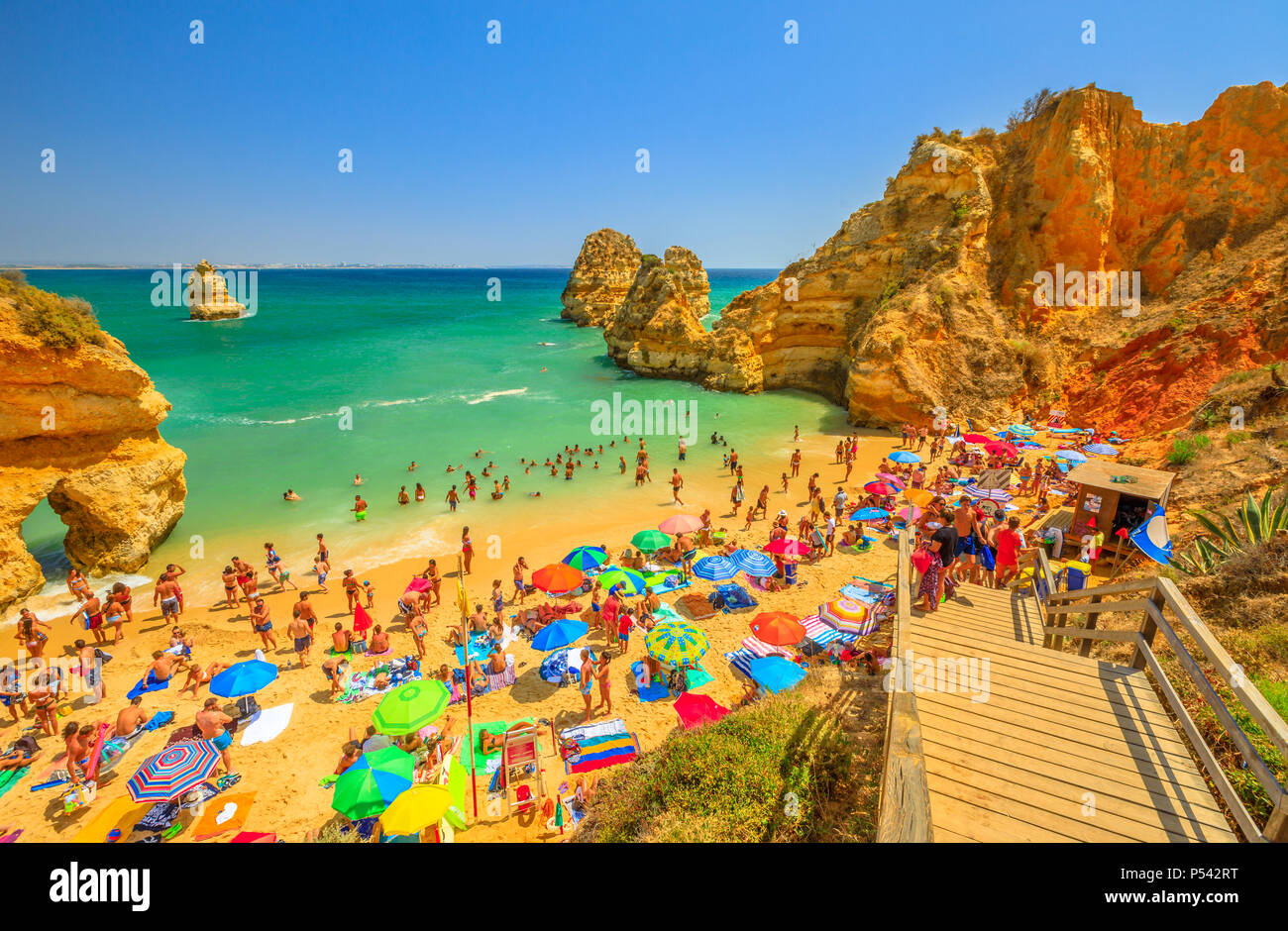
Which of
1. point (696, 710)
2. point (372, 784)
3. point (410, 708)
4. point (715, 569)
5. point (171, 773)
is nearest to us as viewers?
point (372, 784)

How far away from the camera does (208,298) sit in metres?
84.1

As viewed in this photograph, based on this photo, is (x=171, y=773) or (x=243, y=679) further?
(x=243, y=679)

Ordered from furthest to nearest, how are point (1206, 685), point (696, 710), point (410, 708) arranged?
point (696, 710)
point (410, 708)
point (1206, 685)

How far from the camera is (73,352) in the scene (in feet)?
46.4

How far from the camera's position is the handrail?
11.5 feet

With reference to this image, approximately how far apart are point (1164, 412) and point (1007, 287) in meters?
10.9

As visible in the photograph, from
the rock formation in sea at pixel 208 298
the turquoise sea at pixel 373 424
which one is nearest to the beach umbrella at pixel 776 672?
the turquoise sea at pixel 373 424

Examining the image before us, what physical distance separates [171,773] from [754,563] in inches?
450

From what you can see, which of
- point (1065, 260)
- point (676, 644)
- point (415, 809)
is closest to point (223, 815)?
point (415, 809)

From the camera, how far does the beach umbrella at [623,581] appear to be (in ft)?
43.1

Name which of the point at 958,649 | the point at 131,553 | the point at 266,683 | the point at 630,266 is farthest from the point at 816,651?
the point at 630,266

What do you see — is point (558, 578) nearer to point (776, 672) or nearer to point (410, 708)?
point (410, 708)

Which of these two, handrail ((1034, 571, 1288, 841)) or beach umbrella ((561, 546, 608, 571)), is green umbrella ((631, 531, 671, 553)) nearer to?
beach umbrella ((561, 546, 608, 571))
